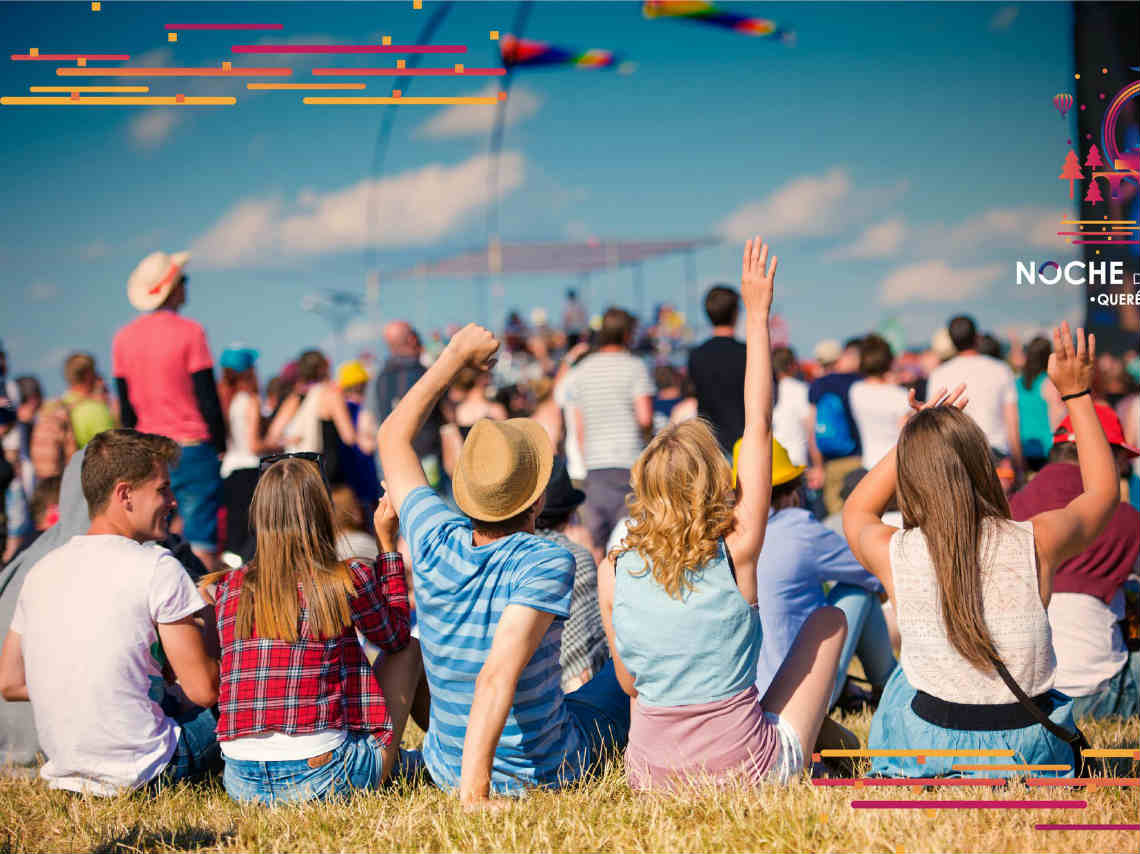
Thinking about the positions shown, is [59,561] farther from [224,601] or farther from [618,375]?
[618,375]

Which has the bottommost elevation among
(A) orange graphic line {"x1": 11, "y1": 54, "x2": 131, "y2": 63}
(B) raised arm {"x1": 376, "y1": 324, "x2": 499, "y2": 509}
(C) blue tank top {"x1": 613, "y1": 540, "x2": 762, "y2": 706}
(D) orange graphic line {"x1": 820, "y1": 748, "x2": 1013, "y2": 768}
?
(D) orange graphic line {"x1": 820, "y1": 748, "x2": 1013, "y2": 768}

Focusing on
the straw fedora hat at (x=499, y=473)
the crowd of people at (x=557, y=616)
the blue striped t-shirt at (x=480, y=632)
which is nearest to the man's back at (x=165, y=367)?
the crowd of people at (x=557, y=616)

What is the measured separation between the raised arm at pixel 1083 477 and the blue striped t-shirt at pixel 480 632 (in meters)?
1.39

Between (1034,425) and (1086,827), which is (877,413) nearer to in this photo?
(1034,425)

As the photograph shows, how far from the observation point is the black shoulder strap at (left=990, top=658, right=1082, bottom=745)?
303 cm

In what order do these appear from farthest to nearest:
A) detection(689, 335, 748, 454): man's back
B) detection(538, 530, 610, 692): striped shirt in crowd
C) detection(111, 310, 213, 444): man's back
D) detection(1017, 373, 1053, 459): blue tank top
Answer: detection(1017, 373, 1053, 459): blue tank top → detection(689, 335, 748, 454): man's back → detection(111, 310, 213, 444): man's back → detection(538, 530, 610, 692): striped shirt in crowd

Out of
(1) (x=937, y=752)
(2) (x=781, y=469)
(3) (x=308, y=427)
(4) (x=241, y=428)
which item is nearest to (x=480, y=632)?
(1) (x=937, y=752)

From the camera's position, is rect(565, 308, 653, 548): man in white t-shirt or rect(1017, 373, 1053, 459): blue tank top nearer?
rect(565, 308, 653, 548): man in white t-shirt

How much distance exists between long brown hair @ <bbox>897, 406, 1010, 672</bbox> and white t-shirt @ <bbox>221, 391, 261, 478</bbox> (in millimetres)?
6508

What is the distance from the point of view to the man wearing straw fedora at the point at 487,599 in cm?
299

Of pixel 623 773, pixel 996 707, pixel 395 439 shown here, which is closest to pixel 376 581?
pixel 395 439

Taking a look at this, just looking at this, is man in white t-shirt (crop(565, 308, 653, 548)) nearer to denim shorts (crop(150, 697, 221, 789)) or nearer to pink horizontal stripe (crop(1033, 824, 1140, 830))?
denim shorts (crop(150, 697, 221, 789))

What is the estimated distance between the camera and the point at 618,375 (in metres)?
7.14

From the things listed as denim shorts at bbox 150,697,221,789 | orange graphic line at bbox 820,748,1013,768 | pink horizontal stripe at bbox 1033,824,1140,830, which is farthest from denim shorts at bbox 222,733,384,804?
pink horizontal stripe at bbox 1033,824,1140,830
